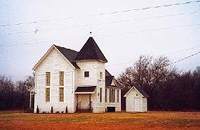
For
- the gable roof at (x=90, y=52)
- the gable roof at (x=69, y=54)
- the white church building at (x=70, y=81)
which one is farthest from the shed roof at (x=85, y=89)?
the gable roof at (x=90, y=52)

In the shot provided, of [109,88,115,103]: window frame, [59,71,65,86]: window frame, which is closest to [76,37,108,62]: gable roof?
[59,71,65,86]: window frame


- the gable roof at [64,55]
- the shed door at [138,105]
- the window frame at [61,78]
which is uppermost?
the gable roof at [64,55]

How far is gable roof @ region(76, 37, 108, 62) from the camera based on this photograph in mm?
60400

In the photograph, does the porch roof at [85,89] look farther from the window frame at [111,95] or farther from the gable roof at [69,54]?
the window frame at [111,95]

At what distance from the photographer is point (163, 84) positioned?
263ft

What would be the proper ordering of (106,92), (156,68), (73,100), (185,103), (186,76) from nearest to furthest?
(73,100) → (106,92) → (185,103) → (186,76) → (156,68)

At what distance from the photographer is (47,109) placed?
60469 mm

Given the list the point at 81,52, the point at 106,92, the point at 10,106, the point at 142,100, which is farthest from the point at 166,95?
the point at 10,106

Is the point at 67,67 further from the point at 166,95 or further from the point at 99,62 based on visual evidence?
the point at 166,95

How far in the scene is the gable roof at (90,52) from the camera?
198ft

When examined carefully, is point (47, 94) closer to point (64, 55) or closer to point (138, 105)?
point (64, 55)

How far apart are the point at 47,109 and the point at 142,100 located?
49.2 ft

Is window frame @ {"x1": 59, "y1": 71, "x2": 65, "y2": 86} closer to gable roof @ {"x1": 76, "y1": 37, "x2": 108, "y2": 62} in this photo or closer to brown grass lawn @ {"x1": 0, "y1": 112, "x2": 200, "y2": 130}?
gable roof @ {"x1": 76, "y1": 37, "x2": 108, "y2": 62}

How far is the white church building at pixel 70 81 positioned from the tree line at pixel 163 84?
615 inches
